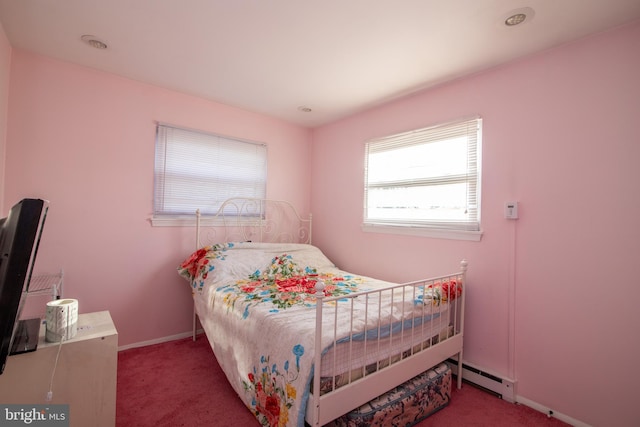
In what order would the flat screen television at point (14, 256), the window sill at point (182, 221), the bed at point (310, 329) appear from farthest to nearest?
the window sill at point (182, 221), the bed at point (310, 329), the flat screen television at point (14, 256)

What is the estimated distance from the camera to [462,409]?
74.7 inches

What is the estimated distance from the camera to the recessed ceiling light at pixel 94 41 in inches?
77.5

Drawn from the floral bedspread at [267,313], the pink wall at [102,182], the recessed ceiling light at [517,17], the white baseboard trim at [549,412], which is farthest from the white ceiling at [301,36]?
the white baseboard trim at [549,412]

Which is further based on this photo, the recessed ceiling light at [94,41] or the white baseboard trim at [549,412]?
the recessed ceiling light at [94,41]

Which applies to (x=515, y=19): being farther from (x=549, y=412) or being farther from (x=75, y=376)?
(x=75, y=376)

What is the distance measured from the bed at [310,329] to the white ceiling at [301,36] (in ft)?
4.61

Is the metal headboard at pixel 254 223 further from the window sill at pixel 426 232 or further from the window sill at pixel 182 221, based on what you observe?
the window sill at pixel 426 232

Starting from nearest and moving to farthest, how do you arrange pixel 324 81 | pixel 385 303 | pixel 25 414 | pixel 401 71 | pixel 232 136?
pixel 25 414
pixel 385 303
pixel 401 71
pixel 324 81
pixel 232 136

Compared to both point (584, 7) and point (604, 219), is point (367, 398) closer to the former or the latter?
point (604, 219)

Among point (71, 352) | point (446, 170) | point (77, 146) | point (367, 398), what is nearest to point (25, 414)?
point (71, 352)

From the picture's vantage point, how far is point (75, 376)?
133cm

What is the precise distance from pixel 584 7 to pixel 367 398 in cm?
232

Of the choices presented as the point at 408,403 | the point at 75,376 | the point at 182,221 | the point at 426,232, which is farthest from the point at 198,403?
the point at 426,232

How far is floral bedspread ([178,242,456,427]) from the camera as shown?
4.64 feet
